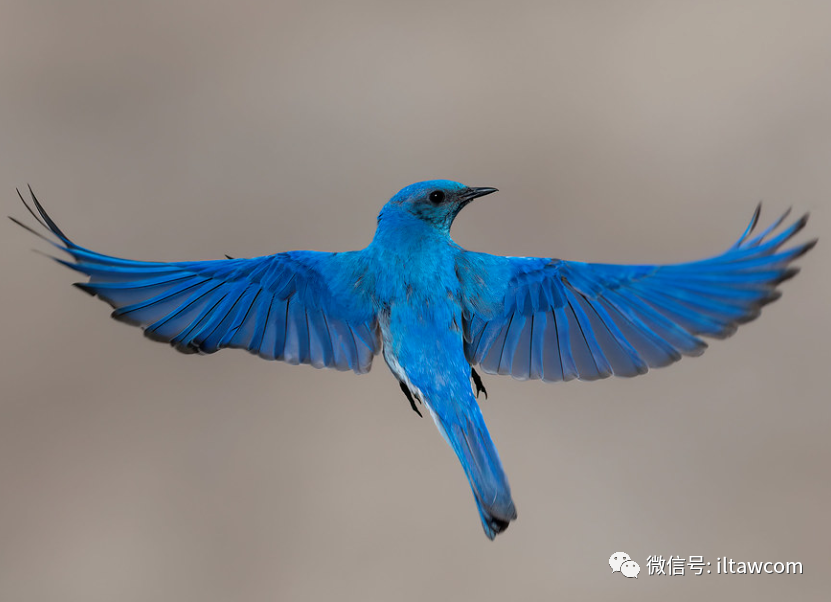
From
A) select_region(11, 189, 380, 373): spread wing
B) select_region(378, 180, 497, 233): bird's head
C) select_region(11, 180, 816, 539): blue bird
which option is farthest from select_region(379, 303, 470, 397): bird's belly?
select_region(378, 180, 497, 233): bird's head

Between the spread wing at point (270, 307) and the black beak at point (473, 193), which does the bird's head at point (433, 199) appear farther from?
the spread wing at point (270, 307)

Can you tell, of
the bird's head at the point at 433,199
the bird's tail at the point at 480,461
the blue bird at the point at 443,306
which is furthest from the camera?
the bird's head at the point at 433,199

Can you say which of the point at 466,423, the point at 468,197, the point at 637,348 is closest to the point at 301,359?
the point at 466,423

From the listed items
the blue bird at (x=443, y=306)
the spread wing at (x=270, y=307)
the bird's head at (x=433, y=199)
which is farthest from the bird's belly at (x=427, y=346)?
the bird's head at (x=433, y=199)

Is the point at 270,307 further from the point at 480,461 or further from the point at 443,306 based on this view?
the point at 480,461

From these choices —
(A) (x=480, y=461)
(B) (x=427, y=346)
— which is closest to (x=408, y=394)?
(B) (x=427, y=346)

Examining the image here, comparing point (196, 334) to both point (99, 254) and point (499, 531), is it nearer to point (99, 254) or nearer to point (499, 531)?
point (99, 254)

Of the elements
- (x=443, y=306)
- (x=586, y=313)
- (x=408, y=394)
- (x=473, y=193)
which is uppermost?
(x=473, y=193)
